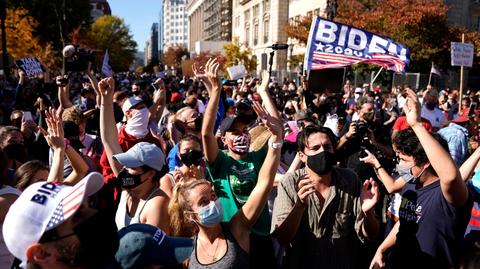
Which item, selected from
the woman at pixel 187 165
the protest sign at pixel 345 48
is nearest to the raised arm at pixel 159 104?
the protest sign at pixel 345 48

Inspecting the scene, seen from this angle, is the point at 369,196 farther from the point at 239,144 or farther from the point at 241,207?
the point at 239,144

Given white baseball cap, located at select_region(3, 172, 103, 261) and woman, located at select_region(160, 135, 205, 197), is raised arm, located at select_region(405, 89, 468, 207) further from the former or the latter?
white baseball cap, located at select_region(3, 172, 103, 261)

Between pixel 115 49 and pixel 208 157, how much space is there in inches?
3525

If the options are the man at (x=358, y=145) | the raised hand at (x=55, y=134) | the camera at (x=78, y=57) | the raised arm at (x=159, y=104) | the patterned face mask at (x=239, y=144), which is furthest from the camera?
the raised arm at (x=159, y=104)

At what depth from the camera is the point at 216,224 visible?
2.87 metres

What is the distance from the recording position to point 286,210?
3.33 m

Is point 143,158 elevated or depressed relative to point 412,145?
depressed

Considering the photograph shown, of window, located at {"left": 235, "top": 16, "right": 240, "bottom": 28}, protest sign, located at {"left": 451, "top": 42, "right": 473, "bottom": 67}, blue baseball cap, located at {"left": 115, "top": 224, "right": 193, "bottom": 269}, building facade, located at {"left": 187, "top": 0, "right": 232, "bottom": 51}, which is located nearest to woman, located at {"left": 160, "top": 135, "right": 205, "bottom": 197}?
blue baseball cap, located at {"left": 115, "top": 224, "right": 193, "bottom": 269}

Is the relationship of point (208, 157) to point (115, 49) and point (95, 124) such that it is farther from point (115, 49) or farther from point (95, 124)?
point (115, 49)

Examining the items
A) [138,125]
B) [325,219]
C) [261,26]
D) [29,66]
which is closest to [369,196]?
[325,219]

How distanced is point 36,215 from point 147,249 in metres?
0.50

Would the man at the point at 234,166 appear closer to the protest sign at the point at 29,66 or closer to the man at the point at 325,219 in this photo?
the man at the point at 325,219

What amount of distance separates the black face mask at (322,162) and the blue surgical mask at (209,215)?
2.77 feet

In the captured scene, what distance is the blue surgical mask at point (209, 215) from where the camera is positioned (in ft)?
9.28
